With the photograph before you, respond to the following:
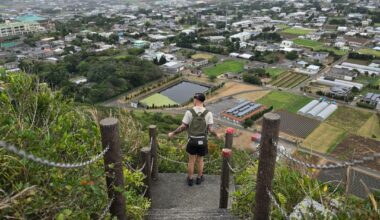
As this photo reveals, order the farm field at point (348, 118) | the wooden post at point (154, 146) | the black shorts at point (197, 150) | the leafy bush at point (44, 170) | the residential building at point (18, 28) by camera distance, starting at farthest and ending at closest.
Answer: the residential building at point (18, 28), the farm field at point (348, 118), the wooden post at point (154, 146), the black shorts at point (197, 150), the leafy bush at point (44, 170)

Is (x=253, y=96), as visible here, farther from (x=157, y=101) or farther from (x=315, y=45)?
(x=315, y=45)

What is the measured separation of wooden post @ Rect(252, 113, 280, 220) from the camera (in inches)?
99.7

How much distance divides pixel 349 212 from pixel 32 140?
221cm

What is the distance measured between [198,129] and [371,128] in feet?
66.3

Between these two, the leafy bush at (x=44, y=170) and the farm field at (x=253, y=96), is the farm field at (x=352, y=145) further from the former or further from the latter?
the leafy bush at (x=44, y=170)

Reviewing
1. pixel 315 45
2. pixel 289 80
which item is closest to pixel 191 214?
pixel 289 80

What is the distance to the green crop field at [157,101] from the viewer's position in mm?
25102

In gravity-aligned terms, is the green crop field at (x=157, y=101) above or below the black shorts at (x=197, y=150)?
below

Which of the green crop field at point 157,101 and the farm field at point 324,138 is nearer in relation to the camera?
the farm field at point 324,138

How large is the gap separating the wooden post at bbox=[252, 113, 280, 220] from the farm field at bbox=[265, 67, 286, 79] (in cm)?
2813

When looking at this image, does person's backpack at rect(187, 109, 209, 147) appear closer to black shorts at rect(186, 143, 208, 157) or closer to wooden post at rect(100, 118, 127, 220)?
black shorts at rect(186, 143, 208, 157)

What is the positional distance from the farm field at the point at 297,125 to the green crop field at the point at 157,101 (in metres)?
8.35

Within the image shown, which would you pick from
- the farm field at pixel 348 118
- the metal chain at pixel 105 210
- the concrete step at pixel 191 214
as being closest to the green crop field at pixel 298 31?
the farm field at pixel 348 118

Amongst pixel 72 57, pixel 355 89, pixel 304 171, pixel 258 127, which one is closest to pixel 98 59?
pixel 72 57
